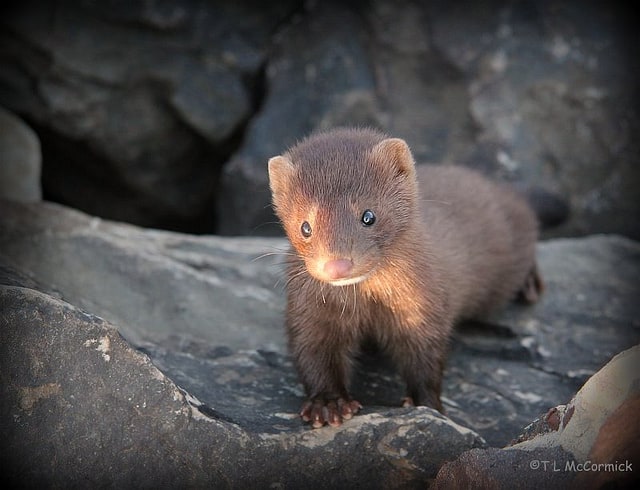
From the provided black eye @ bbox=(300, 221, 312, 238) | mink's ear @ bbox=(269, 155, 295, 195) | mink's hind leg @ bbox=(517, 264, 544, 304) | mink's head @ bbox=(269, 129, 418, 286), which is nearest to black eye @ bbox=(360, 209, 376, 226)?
mink's head @ bbox=(269, 129, 418, 286)

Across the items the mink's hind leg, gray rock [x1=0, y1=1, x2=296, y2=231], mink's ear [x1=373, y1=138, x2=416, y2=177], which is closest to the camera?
mink's ear [x1=373, y1=138, x2=416, y2=177]

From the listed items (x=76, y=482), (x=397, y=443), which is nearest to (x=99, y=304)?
(x=76, y=482)

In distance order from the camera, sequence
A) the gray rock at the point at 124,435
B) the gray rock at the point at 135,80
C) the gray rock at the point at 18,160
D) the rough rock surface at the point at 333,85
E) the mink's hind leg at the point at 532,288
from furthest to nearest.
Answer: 1. the gray rock at the point at 135,80
2. the rough rock surface at the point at 333,85
3. the gray rock at the point at 18,160
4. the mink's hind leg at the point at 532,288
5. the gray rock at the point at 124,435

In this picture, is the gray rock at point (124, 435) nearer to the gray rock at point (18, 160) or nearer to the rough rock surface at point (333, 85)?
the gray rock at point (18, 160)

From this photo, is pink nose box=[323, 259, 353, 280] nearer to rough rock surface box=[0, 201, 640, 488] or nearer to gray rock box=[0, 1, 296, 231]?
rough rock surface box=[0, 201, 640, 488]

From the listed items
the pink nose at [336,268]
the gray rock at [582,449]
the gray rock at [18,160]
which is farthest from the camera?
the gray rock at [18,160]

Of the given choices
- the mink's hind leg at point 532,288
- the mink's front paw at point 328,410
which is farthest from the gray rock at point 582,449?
the mink's hind leg at point 532,288

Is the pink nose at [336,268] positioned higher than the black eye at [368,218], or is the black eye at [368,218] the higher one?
the black eye at [368,218]
